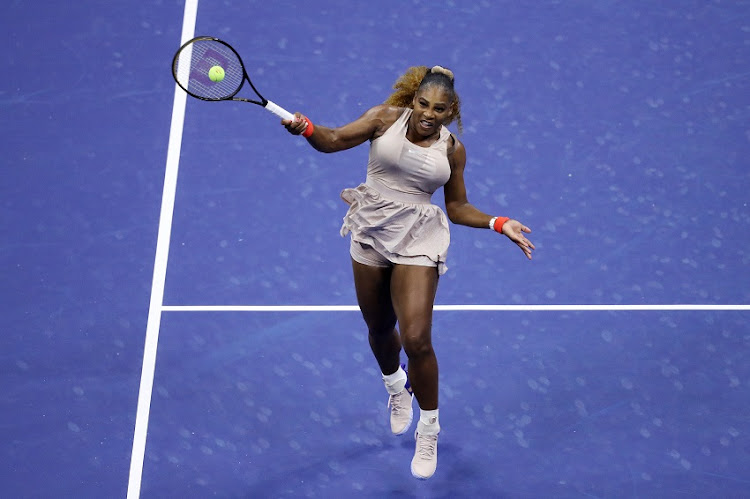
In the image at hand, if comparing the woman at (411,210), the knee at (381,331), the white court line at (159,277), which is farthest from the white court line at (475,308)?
the woman at (411,210)

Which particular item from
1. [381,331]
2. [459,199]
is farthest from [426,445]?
[459,199]

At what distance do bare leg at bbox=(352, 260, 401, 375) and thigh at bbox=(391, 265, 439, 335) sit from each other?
13cm

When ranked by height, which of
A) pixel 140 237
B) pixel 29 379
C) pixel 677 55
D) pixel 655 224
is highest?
pixel 677 55

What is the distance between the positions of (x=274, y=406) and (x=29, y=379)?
1.29m

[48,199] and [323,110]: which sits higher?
[323,110]

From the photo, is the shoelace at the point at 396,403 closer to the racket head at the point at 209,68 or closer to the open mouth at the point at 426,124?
the open mouth at the point at 426,124

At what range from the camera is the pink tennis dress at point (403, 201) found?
448cm

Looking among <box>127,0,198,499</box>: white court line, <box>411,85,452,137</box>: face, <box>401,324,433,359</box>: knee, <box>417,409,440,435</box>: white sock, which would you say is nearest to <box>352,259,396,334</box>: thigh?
<box>401,324,433,359</box>: knee

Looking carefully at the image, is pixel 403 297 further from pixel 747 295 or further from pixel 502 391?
pixel 747 295

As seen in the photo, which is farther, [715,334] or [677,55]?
[677,55]

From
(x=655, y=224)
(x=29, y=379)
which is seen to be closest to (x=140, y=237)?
(x=29, y=379)

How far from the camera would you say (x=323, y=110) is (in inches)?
277

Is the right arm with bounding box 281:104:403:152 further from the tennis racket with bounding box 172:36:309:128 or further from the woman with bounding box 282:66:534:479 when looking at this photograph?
the tennis racket with bounding box 172:36:309:128

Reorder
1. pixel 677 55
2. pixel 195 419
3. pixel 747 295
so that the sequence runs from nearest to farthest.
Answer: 1. pixel 195 419
2. pixel 747 295
3. pixel 677 55
